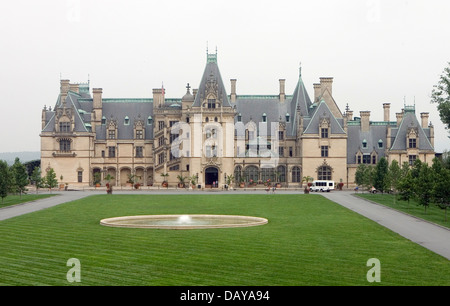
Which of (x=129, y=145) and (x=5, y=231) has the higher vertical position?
(x=129, y=145)

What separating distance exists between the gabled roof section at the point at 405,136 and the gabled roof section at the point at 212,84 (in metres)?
26.1

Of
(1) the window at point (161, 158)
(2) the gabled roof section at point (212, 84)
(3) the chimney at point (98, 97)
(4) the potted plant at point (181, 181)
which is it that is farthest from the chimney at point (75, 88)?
(4) the potted plant at point (181, 181)

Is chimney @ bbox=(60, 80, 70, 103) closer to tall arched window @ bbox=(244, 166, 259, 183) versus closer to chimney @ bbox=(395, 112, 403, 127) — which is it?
tall arched window @ bbox=(244, 166, 259, 183)

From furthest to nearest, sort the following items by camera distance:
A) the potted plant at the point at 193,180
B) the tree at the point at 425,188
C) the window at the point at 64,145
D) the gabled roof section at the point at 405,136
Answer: the window at the point at 64,145 < the gabled roof section at the point at 405,136 < the potted plant at the point at 193,180 < the tree at the point at 425,188

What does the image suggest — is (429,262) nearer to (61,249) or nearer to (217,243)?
(217,243)

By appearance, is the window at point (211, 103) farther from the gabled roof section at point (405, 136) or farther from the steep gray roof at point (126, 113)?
the gabled roof section at point (405, 136)

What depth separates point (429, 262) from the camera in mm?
25734

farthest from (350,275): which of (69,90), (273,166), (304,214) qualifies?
(69,90)

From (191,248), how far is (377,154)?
76517 millimetres

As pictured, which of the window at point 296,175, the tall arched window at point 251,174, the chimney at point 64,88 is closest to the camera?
the window at point 296,175

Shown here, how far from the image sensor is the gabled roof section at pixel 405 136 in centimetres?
9944

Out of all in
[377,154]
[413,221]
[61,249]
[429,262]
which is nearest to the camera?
[429,262]

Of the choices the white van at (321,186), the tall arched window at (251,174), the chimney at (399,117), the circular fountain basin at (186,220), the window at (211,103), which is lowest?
the circular fountain basin at (186,220)

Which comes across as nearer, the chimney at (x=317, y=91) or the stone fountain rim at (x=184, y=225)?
the stone fountain rim at (x=184, y=225)
